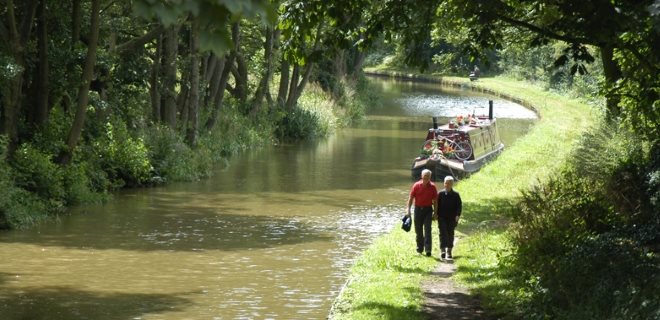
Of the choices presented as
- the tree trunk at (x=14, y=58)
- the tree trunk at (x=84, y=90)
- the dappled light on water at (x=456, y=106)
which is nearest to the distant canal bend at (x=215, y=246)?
the tree trunk at (x=84, y=90)

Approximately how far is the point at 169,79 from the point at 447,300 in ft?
67.5

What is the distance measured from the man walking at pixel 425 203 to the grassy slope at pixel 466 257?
0.42 meters

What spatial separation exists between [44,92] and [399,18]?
13.0m

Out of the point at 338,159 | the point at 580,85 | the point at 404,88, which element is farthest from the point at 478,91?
the point at 338,159

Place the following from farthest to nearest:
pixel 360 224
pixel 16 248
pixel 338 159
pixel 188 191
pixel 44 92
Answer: pixel 338 159 < pixel 188 191 < pixel 44 92 < pixel 360 224 < pixel 16 248

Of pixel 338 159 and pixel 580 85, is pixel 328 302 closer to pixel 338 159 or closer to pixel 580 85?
pixel 338 159

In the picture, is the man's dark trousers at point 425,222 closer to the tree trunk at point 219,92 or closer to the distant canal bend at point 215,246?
the distant canal bend at point 215,246

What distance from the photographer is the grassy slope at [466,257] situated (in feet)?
43.1

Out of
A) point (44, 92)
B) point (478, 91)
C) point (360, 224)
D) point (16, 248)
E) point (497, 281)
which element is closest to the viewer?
point (497, 281)

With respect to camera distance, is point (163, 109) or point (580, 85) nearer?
point (163, 109)

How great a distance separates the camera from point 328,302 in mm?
15383

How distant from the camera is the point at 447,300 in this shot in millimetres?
13445

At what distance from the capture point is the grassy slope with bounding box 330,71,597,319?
13.1 metres

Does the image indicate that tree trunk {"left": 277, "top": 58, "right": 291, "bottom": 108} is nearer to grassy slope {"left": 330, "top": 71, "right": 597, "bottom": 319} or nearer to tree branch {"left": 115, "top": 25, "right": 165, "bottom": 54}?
grassy slope {"left": 330, "top": 71, "right": 597, "bottom": 319}
